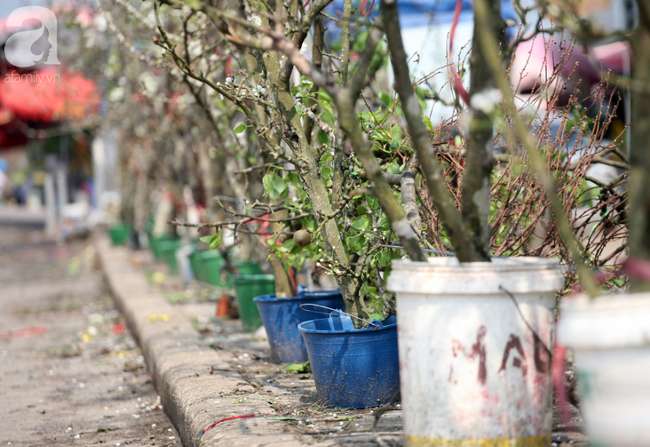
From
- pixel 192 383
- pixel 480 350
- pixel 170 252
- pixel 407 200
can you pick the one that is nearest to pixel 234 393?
pixel 192 383

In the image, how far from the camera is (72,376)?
5145 mm

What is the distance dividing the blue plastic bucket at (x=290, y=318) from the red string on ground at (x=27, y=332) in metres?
4.03

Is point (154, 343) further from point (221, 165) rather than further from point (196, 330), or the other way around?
point (221, 165)

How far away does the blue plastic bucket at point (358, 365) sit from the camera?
9.76ft

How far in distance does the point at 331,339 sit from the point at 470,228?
1.03m

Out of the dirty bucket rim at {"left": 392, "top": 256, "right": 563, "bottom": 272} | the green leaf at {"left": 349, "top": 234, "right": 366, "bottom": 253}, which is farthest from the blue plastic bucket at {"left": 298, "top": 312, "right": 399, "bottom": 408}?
the dirty bucket rim at {"left": 392, "top": 256, "right": 563, "bottom": 272}

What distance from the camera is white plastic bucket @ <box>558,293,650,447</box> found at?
1567mm

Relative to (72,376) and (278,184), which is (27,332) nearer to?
(72,376)

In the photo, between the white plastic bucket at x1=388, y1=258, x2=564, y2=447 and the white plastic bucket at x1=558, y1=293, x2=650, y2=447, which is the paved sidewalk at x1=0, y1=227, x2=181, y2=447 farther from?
the white plastic bucket at x1=558, y1=293, x2=650, y2=447

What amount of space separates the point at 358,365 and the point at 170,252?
291 inches

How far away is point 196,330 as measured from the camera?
5352mm

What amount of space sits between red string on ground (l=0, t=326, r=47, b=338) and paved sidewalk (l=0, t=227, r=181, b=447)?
0.01m

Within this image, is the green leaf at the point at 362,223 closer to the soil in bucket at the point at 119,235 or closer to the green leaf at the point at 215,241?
the green leaf at the point at 215,241

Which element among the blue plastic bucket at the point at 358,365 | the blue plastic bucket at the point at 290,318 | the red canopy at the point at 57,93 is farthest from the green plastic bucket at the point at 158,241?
the blue plastic bucket at the point at 358,365
